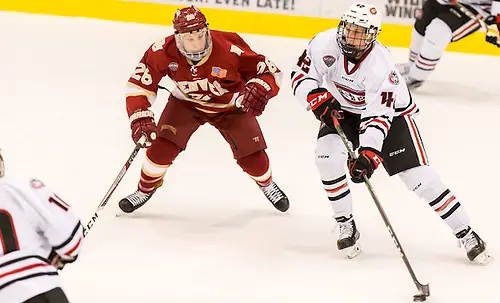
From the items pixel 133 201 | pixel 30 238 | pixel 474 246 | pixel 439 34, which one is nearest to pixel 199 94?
pixel 133 201

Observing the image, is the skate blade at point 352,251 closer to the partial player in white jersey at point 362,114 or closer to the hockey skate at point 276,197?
the partial player in white jersey at point 362,114

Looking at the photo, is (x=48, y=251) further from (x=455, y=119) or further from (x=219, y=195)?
(x=455, y=119)

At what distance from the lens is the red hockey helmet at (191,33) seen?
351cm

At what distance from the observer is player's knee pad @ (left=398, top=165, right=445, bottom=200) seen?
346 centimetres

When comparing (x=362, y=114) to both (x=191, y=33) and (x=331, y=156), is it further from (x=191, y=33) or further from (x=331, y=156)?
(x=191, y=33)

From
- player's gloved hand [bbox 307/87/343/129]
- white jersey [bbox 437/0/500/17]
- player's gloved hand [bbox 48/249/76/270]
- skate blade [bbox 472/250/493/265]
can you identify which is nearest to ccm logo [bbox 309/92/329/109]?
player's gloved hand [bbox 307/87/343/129]

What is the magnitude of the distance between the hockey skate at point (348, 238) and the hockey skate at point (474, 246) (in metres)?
0.40

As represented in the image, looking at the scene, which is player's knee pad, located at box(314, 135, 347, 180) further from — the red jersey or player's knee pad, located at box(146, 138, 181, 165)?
player's knee pad, located at box(146, 138, 181, 165)

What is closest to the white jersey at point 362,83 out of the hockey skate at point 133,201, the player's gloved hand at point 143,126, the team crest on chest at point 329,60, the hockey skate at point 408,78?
the team crest on chest at point 329,60

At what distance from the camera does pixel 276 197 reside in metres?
4.02

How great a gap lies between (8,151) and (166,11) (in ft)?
9.31

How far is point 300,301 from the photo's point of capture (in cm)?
323

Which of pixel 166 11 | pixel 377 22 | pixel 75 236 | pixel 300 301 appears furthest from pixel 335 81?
pixel 166 11

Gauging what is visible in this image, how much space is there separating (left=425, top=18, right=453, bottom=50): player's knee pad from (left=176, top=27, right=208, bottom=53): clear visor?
8.92ft
